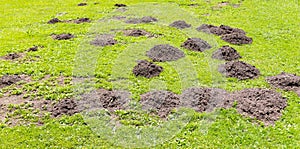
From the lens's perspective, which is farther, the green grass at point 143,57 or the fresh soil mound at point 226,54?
the fresh soil mound at point 226,54

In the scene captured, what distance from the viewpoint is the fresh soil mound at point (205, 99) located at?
14500mm

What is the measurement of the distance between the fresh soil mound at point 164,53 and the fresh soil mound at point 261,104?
212 inches

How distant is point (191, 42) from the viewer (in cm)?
2144

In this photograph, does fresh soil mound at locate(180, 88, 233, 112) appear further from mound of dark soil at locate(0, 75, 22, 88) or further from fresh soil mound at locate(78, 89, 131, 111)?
mound of dark soil at locate(0, 75, 22, 88)

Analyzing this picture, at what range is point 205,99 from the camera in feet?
49.1

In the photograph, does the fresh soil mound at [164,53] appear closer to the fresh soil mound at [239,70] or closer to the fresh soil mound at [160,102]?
the fresh soil mound at [239,70]

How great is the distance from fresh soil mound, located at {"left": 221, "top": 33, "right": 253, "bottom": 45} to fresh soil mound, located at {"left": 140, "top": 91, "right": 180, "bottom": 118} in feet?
28.3

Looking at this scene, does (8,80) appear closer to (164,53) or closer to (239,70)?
(164,53)

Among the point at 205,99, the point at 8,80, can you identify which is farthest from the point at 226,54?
the point at 8,80

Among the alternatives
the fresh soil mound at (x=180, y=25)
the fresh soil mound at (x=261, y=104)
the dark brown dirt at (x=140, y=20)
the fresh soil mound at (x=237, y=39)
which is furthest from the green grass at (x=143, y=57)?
the dark brown dirt at (x=140, y=20)

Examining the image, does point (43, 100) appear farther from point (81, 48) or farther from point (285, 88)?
point (285, 88)

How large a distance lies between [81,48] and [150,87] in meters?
7.26

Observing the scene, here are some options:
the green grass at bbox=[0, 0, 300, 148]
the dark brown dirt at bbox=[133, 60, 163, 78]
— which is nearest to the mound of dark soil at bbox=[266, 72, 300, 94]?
the green grass at bbox=[0, 0, 300, 148]

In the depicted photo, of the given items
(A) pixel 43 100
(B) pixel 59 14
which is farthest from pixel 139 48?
(B) pixel 59 14
